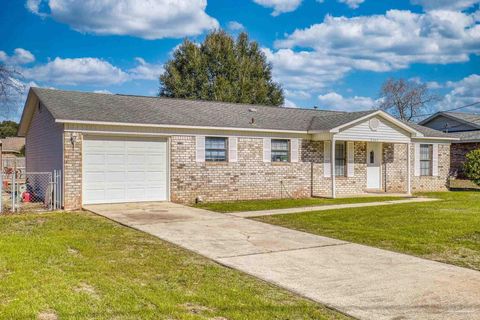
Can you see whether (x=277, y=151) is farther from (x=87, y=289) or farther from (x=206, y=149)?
(x=87, y=289)

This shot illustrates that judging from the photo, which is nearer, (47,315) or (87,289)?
(47,315)

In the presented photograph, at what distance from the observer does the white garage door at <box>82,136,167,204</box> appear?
47.0 feet

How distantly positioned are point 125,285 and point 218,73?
37768 mm

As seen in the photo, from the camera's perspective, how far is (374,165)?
21.1 m

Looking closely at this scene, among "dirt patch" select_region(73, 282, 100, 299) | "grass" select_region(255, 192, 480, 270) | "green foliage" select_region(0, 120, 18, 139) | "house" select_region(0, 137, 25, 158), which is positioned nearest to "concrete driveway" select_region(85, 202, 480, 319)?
"grass" select_region(255, 192, 480, 270)

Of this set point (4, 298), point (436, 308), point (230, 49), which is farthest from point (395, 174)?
point (230, 49)

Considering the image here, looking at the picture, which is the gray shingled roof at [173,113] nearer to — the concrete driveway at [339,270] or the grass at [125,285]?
the concrete driveway at [339,270]

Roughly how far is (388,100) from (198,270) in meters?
52.7

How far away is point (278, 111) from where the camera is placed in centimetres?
2100

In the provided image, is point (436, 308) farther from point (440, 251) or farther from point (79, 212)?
Result: point (79, 212)

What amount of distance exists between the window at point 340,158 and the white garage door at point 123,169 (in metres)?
8.10

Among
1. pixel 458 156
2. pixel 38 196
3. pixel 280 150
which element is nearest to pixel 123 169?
pixel 38 196

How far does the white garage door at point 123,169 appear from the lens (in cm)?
1433

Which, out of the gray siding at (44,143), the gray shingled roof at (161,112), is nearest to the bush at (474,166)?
the gray shingled roof at (161,112)
